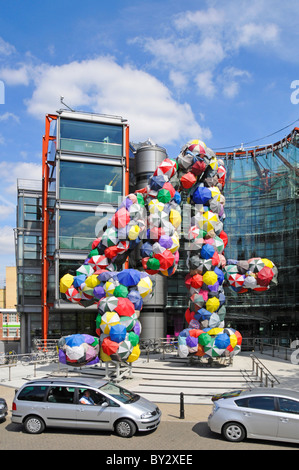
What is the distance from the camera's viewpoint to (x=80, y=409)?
1078cm

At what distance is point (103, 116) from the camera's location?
103 ft

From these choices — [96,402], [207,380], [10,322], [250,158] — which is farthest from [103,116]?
[10,322]

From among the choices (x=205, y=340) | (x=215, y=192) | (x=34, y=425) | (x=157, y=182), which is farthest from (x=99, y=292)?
(x=215, y=192)

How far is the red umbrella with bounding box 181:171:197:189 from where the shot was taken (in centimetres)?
2070

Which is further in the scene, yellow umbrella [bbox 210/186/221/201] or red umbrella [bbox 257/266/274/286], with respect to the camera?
yellow umbrella [bbox 210/186/221/201]

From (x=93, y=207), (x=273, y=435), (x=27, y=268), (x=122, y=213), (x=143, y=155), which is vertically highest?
(x=143, y=155)

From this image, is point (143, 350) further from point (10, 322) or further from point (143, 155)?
point (10, 322)

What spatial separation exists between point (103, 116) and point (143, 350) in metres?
16.8

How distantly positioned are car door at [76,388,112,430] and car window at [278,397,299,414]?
4.15 meters

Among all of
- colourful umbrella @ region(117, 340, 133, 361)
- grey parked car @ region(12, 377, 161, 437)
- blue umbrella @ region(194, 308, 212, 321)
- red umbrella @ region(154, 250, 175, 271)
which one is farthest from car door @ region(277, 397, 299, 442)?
blue umbrella @ region(194, 308, 212, 321)

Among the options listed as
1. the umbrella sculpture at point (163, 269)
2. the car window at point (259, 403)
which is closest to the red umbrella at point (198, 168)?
the umbrella sculpture at point (163, 269)

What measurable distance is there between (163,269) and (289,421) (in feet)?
31.9

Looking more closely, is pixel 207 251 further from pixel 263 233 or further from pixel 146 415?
pixel 263 233

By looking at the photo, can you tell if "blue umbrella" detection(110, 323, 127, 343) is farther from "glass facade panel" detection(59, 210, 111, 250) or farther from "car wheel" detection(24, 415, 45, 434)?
"glass facade panel" detection(59, 210, 111, 250)
